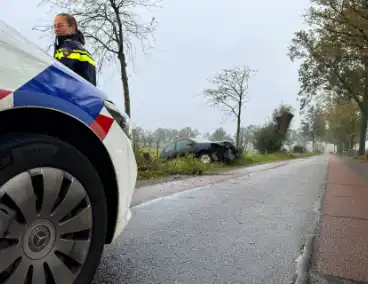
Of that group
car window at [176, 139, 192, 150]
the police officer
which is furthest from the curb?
car window at [176, 139, 192, 150]

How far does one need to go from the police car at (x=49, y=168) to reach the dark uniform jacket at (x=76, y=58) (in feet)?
3.70

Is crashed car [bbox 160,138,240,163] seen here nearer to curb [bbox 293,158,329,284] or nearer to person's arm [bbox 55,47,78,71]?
curb [bbox 293,158,329,284]

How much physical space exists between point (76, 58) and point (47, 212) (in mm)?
1764

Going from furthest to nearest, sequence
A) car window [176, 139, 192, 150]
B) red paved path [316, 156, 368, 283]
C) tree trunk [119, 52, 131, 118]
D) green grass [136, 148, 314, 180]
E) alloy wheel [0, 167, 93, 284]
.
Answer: car window [176, 139, 192, 150], tree trunk [119, 52, 131, 118], green grass [136, 148, 314, 180], red paved path [316, 156, 368, 283], alloy wheel [0, 167, 93, 284]

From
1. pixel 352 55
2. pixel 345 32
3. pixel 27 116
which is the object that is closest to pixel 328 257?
pixel 27 116

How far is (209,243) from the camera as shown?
3.40 m

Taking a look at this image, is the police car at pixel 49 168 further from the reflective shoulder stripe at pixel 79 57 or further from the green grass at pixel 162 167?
the green grass at pixel 162 167

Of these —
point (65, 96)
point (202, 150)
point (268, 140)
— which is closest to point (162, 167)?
point (202, 150)

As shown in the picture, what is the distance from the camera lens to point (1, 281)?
1.54m

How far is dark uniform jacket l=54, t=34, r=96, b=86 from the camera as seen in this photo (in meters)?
3.07

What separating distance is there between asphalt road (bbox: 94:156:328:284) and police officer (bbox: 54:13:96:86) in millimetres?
1553

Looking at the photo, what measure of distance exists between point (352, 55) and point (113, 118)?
27015 mm

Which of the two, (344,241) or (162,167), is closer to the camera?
(344,241)

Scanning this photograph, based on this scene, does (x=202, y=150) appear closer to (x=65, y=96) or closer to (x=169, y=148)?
(x=169, y=148)
